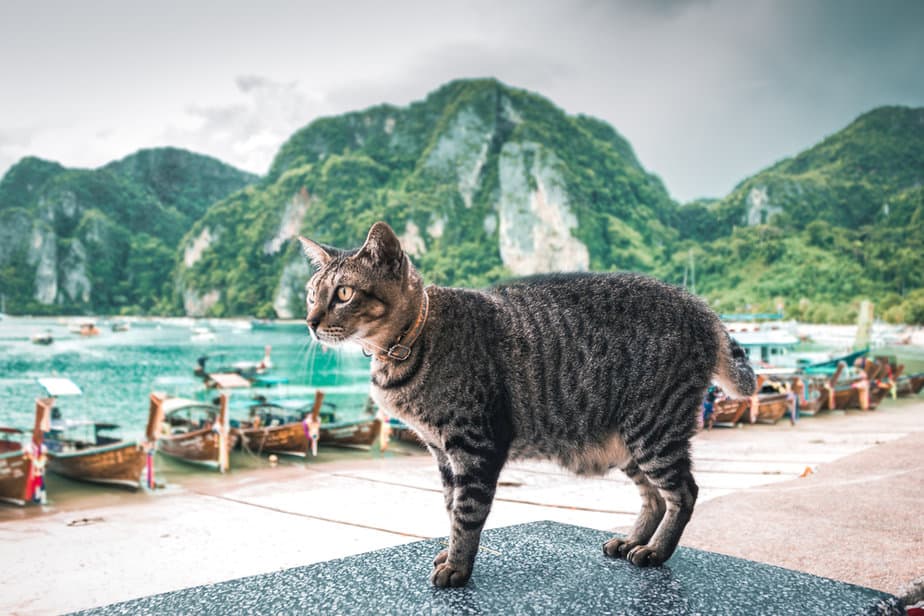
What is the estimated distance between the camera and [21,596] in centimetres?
508

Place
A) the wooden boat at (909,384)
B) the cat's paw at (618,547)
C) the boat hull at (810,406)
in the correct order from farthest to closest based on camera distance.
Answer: the wooden boat at (909,384), the boat hull at (810,406), the cat's paw at (618,547)

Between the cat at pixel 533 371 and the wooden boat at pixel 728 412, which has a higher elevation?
the cat at pixel 533 371

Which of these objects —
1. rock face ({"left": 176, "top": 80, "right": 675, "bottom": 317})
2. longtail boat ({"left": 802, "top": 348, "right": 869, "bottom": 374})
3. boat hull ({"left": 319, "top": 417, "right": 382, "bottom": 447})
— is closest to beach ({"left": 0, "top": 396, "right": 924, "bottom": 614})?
boat hull ({"left": 319, "top": 417, "right": 382, "bottom": 447})

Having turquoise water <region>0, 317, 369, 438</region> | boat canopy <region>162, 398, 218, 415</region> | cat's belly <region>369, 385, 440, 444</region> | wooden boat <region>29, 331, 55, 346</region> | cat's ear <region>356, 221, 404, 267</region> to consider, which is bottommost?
turquoise water <region>0, 317, 369, 438</region>

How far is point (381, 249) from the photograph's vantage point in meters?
1.78

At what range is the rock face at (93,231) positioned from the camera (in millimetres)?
46656

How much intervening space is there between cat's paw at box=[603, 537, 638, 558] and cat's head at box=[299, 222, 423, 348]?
108cm

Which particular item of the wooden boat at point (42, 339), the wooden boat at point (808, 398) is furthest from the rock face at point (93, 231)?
the wooden boat at point (808, 398)

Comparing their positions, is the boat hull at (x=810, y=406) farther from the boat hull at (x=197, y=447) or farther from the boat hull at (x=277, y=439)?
the boat hull at (x=197, y=447)

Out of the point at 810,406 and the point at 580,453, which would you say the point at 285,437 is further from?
the point at 810,406

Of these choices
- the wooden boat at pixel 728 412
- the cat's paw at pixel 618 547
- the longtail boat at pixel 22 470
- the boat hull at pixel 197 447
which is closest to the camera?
the cat's paw at pixel 618 547

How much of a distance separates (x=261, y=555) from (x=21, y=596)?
6.22 feet

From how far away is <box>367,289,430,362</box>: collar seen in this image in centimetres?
184

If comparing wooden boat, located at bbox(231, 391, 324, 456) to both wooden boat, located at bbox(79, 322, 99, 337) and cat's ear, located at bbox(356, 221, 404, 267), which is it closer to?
cat's ear, located at bbox(356, 221, 404, 267)
